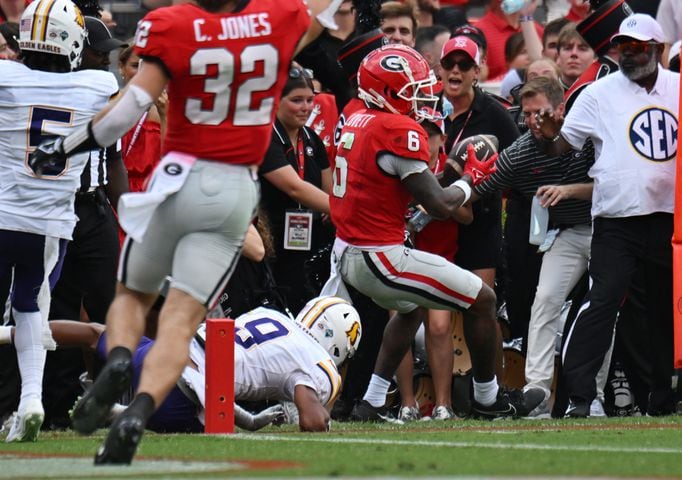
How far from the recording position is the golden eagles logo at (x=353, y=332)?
28.3ft

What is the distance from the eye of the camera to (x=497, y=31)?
1373cm

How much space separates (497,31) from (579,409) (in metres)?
5.39

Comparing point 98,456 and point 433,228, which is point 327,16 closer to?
point 98,456

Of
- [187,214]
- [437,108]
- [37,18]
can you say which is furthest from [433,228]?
[187,214]

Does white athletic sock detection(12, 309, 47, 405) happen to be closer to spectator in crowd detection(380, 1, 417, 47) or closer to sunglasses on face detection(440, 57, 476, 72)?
sunglasses on face detection(440, 57, 476, 72)

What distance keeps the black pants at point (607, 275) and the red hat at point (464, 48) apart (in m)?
1.72

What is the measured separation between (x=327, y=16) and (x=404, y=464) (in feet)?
7.08

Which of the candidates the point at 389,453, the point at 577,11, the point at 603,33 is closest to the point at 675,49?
the point at 603,33

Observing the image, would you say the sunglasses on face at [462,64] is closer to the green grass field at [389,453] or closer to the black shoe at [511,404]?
the black shoe at [511,404]

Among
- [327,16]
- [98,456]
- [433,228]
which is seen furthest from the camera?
[433,228]

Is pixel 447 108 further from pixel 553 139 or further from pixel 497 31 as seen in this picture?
pixel 497 31

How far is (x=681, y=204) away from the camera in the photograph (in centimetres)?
895

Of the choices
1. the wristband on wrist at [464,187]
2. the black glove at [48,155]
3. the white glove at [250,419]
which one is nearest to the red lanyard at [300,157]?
the wristband on wrist at [464,187]

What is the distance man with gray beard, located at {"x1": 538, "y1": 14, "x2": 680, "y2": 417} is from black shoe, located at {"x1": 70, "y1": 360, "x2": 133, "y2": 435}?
3.95m
